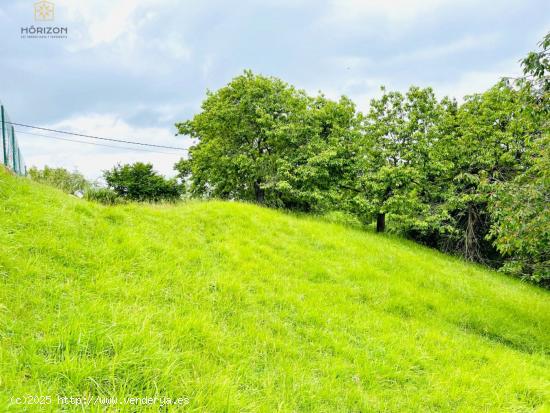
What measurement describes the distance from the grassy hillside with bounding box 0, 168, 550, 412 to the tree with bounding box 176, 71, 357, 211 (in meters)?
7.40

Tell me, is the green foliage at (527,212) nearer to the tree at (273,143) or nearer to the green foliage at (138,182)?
the tree at (273,143)

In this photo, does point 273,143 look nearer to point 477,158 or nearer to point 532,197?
point 477,158

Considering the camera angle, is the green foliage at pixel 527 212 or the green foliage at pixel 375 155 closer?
the green foliage at pixel 527 212

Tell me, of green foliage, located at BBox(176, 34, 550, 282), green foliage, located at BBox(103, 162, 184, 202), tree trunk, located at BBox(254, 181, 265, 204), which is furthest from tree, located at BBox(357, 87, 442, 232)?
green foliage, located at BBox(103, 162, 184, 202)

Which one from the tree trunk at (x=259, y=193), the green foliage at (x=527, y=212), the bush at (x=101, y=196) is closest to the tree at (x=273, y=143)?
the tree trunk at (x=259, y=193)

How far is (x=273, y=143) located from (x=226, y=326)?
1331cm

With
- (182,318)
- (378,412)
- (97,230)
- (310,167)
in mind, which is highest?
(310,167)

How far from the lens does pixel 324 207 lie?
1627cm

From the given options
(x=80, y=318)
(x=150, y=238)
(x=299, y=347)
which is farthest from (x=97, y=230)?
(x=299, y=347)

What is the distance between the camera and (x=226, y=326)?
4176mm

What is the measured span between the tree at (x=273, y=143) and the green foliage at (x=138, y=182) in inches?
949

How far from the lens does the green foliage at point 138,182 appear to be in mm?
39750

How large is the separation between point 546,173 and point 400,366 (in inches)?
233

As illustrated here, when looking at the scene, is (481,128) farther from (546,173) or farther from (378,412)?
(378,412)
